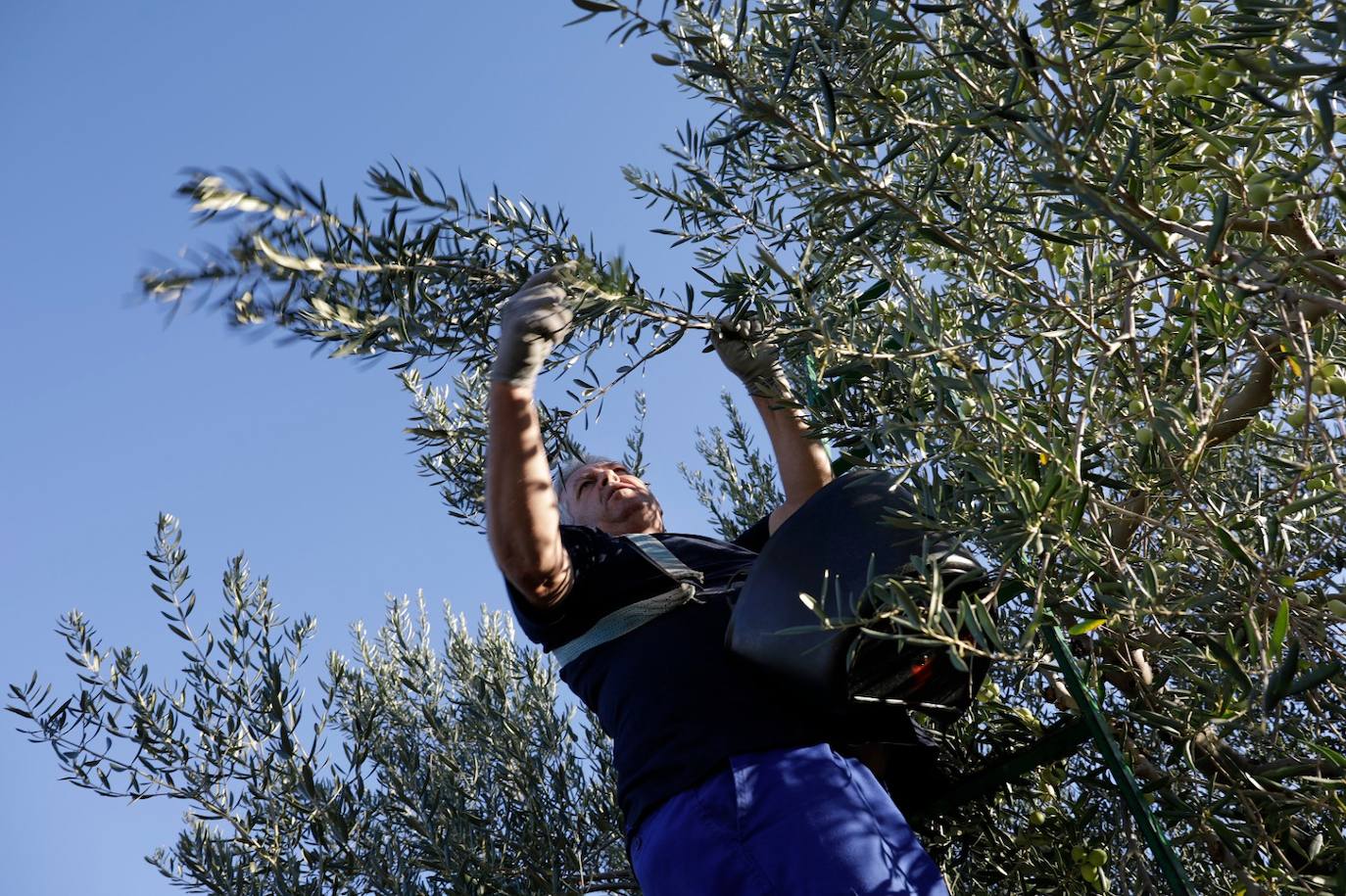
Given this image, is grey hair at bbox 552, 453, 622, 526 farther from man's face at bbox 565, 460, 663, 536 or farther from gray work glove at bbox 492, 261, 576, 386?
gray work glove at bbox 492, 261, 576, 386

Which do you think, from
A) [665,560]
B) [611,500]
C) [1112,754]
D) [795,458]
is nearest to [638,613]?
[665,560]

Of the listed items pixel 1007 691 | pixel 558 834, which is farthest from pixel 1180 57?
pixel 558 834

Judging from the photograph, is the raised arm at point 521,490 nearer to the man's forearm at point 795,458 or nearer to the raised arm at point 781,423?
the raised arm at point 781,423

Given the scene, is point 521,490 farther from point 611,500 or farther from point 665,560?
point 611,500

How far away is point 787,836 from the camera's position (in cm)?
191

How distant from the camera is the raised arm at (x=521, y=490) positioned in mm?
1983

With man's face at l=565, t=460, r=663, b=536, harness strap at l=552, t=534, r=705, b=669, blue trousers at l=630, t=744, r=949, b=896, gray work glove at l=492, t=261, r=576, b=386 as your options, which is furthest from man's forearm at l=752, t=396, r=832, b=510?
gray work glove at l=492, t=261, r=576, b=386

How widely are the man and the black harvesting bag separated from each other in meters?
0.12

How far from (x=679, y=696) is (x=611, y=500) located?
924 mm

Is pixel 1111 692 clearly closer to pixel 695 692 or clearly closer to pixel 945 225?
pixel 695 692

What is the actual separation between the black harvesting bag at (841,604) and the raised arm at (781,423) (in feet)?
0.78

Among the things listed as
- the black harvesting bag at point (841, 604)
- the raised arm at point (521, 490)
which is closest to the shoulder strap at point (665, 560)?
the raised arm at point (521, 490)

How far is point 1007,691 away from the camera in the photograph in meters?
2.62

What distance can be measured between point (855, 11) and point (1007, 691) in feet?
5.16
